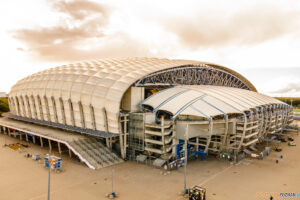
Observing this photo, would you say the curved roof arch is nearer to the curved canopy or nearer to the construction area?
the construction area

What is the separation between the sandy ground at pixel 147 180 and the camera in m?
31.4

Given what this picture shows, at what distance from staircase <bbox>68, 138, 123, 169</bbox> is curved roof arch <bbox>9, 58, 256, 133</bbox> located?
4.01 meters

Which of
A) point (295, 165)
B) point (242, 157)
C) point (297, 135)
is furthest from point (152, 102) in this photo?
point (297, 135)

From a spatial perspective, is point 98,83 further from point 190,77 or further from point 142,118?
point 190,77

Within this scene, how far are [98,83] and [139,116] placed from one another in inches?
534

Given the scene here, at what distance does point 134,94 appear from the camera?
52.6 metres

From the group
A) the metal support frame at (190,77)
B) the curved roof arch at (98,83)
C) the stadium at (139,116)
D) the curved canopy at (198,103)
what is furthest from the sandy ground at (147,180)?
the metal support frame at (190,77)

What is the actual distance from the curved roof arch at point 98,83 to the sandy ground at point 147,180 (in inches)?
486

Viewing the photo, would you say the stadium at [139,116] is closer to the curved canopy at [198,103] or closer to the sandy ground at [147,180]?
the curved canopy at [198,103]

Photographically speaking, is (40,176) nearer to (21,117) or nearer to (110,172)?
(110,172)

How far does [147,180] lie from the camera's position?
36.4m

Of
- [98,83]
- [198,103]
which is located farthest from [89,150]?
[198,103]

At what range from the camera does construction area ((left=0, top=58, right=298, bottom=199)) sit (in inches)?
1788

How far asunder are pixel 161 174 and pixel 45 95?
42096mm
